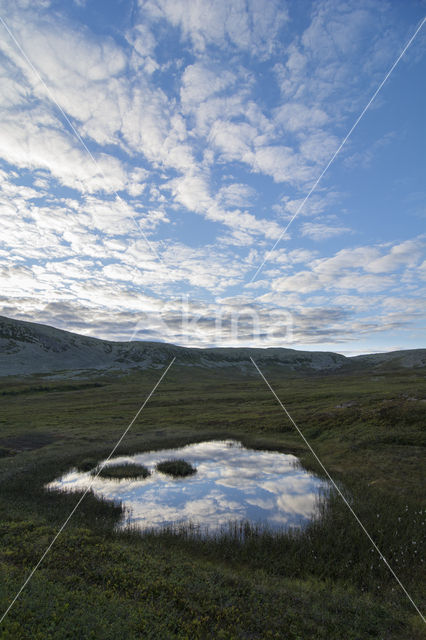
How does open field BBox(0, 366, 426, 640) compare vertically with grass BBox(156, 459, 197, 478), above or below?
above

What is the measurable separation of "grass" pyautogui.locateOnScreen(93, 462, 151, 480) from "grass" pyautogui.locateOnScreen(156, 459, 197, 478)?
1570 millimetres

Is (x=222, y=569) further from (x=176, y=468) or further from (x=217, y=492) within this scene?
(x=176, y=468)

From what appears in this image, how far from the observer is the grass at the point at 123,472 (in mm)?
27045

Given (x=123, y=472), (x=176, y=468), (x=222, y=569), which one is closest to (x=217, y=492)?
(x=176, y=468)

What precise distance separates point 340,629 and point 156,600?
5649mm

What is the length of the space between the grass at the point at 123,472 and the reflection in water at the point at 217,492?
2.80 ft

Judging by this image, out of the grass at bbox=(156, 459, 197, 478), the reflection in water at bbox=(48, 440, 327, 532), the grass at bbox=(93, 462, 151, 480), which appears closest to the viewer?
the reflection in water at bbox=(48, 440, 327, 532)

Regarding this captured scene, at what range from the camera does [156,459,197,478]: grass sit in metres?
28.3

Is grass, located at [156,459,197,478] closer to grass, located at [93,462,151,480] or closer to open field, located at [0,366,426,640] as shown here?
grass, located at [93,462,151,480]

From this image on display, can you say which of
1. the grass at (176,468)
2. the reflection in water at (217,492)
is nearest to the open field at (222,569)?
the reflection in water at (217,492)

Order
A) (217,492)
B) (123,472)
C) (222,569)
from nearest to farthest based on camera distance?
(222,569) < (217,492) < (123,472)

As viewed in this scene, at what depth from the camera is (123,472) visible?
27.5m

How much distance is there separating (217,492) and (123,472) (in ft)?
29.7

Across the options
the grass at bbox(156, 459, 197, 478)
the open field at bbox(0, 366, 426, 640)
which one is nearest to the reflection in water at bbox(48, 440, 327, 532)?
the grass at bbox(156, 459, 197, 478)
